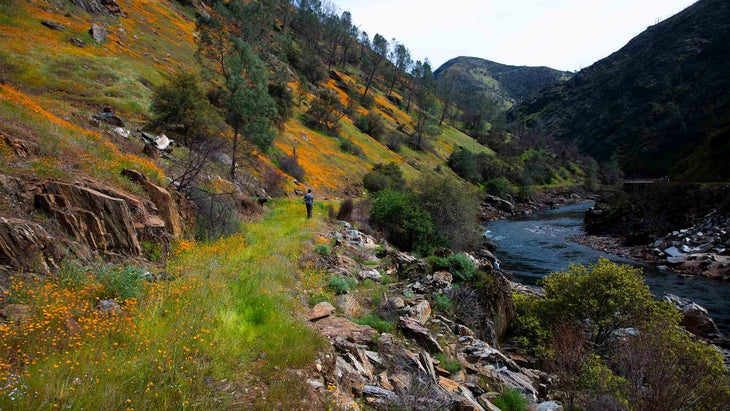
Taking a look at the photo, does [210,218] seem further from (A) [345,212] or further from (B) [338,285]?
(A) [345,212]

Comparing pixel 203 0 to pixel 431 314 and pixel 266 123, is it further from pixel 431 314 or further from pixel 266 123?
pixel 431 314

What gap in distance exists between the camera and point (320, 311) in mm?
7809

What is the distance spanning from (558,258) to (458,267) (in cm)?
1700

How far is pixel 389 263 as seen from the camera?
14.3m

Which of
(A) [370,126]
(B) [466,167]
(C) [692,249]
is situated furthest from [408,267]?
(B) [466,167]

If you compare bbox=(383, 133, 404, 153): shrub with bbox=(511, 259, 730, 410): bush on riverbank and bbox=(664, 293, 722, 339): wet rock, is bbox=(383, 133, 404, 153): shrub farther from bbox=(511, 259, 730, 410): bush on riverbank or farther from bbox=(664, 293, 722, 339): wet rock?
bbox=(664, 293, 722, 339): wet rock

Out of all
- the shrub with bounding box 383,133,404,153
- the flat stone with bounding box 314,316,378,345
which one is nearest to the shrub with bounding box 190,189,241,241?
the flat stone with bounding box 314,316,378,345

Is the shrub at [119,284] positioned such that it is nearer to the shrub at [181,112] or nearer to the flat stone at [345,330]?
the flat stone at [345,330]

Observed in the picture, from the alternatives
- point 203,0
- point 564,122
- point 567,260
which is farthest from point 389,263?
point 564,122

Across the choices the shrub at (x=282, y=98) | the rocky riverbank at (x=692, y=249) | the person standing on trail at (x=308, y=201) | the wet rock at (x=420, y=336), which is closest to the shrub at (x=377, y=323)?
the wet rock at (x=420, y=336)

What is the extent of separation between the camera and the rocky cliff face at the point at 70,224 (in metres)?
5.84

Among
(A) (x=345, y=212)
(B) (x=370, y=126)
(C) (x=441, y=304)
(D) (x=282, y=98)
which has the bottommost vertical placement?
(A) (x=345, y=212)

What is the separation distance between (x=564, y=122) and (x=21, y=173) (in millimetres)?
171466

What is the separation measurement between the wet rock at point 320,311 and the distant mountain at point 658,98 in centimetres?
9271
